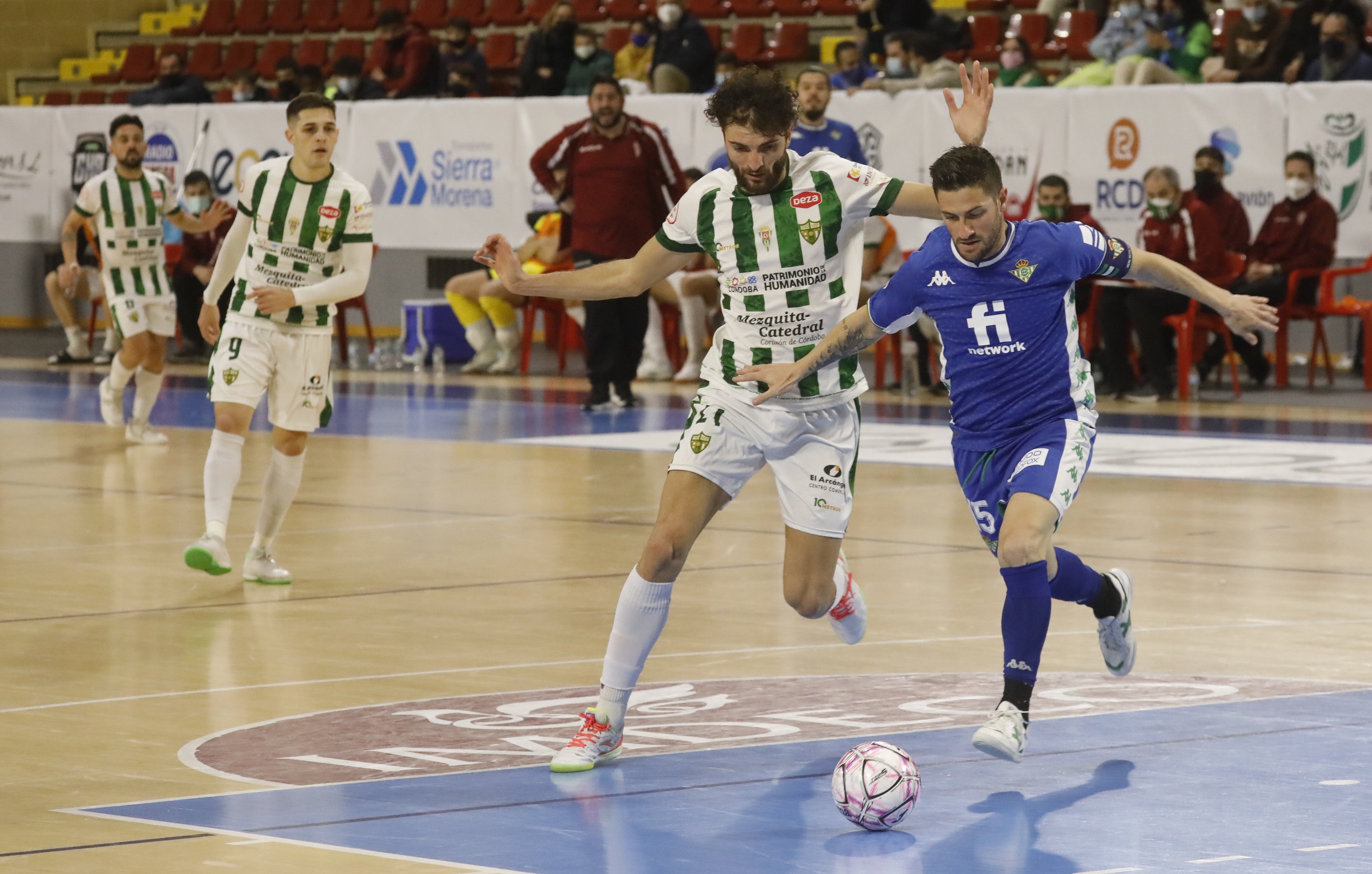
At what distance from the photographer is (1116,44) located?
20688 millimetres

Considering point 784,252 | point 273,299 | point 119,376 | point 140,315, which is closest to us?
point 784,252

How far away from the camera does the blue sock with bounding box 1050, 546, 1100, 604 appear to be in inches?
265

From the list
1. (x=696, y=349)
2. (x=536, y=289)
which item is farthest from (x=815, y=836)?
(x=696, y=349)

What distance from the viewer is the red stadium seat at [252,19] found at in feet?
102

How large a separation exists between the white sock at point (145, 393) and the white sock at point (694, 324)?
18.0 feet

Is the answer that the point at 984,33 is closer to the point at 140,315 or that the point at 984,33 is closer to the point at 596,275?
the point at 140,315

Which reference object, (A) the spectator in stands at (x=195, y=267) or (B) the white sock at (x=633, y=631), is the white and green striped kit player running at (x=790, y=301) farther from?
(A) the spectator in stands at (x=195, y=267)

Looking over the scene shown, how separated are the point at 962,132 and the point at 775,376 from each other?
1.11 m

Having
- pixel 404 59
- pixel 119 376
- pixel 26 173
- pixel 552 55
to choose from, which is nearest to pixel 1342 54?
pixel 552 55

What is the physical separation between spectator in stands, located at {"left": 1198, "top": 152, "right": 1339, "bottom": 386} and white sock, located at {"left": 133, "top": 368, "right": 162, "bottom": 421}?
8.69 m

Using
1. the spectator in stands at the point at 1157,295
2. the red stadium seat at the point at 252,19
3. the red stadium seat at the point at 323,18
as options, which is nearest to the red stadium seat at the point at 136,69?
the red stadium seat at the point at 252,19

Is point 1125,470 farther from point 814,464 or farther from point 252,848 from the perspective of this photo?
point 252,848

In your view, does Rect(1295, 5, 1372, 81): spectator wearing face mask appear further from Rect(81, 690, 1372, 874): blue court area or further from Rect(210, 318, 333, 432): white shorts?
Rect(81, 690, 1372, 874): blue court area

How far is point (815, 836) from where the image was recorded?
527cm
